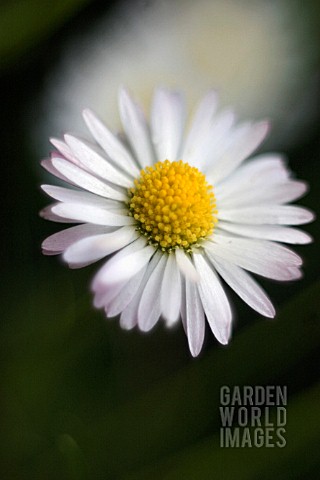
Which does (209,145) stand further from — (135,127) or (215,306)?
(215,306)

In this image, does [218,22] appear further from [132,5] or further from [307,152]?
[307,152]

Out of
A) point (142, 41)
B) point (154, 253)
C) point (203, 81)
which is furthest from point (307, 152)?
point (154, 253)

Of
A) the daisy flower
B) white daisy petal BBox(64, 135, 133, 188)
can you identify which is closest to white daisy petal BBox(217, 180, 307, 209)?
the daisy flower

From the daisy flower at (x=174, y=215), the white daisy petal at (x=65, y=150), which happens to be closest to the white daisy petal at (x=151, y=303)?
the daisy flower at (x=174, y=215)

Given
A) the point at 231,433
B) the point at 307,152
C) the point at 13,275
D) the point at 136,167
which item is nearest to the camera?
the point at 136,167

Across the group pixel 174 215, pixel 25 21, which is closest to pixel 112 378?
pixel 174 215

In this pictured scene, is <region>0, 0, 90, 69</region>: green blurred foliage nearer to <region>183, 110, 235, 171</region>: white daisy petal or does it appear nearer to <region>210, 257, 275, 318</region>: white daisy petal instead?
<region>183, 110, 235, 171</region>: white daisy petal

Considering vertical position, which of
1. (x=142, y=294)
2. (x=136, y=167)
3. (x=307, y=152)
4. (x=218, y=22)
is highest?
(x=218, y=22)

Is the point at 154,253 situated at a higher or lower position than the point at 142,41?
lower
